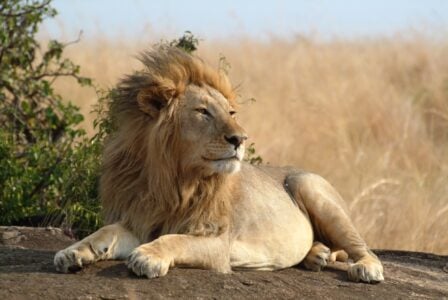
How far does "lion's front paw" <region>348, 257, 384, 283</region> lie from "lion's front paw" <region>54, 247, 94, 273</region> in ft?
4.76

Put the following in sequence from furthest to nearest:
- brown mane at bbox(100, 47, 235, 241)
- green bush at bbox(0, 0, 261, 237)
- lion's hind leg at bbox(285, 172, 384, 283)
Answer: green bush at bbox(0, 0, 261, 237) → lion's hind leg at bbox(285, 172, 384, 283) → brown mane at bbox(100, 47, 235, 241)

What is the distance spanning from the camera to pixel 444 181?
9492mm

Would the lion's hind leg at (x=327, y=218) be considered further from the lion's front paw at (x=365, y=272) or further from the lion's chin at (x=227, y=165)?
the lion's chin at (x=227, y=165)

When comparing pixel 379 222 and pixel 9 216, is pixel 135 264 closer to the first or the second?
pixel 9 216

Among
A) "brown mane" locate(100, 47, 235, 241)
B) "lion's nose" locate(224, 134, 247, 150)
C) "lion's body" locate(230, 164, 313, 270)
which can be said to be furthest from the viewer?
"lion's body" locate(230, 164, 313, 270)

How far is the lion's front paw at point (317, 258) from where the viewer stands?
207 inches

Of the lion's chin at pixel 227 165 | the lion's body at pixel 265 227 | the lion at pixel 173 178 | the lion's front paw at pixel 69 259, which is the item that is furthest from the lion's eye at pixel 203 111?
the lion's front paw at pixel 69 259

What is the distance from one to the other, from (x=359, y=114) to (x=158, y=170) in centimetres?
829

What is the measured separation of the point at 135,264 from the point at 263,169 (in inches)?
63.4

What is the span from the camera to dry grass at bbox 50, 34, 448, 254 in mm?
8672

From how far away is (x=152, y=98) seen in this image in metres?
4.61

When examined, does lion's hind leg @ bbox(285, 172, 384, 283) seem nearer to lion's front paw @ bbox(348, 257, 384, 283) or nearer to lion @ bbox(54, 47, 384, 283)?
lion's front paw @ bbox(348, 257, 384, 283)

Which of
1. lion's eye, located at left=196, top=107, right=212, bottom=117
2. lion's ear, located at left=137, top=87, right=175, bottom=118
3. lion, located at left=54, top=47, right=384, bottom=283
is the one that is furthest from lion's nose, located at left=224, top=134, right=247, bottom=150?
lion's ear, located at left=137, top=87, right=175, bottom=118

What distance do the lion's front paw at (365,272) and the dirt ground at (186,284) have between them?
0.04 meters
